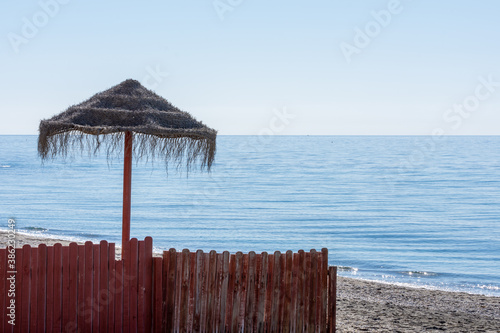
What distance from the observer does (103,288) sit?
21.5 feet

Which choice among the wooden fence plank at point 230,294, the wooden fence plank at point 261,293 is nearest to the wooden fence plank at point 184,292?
the wooden fence plank at point 230,294

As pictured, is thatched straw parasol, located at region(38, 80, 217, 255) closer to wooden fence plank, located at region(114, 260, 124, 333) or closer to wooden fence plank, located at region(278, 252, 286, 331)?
wooden fence plank, located at region(114, 260, 124, 333)

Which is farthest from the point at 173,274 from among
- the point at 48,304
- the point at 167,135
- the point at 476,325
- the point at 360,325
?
the point at 476,325

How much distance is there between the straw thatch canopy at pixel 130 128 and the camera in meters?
7.38

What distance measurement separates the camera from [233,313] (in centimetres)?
677

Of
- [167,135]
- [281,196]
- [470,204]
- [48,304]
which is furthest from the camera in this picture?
[281,196]

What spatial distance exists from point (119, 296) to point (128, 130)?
82.7 inches

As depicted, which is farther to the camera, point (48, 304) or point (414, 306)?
point (414, 306)

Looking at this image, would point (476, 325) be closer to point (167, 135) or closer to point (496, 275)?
point (167, 135)

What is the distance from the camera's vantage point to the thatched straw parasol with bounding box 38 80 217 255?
7.38 m

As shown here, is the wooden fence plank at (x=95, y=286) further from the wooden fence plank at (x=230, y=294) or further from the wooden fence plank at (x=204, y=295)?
the wooden fence plank at (x=230, y=294)

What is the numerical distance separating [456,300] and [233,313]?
7949 millimetres

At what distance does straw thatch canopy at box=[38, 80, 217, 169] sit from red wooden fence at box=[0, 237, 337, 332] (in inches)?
62.2

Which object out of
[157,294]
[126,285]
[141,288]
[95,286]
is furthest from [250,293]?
[95,286]
